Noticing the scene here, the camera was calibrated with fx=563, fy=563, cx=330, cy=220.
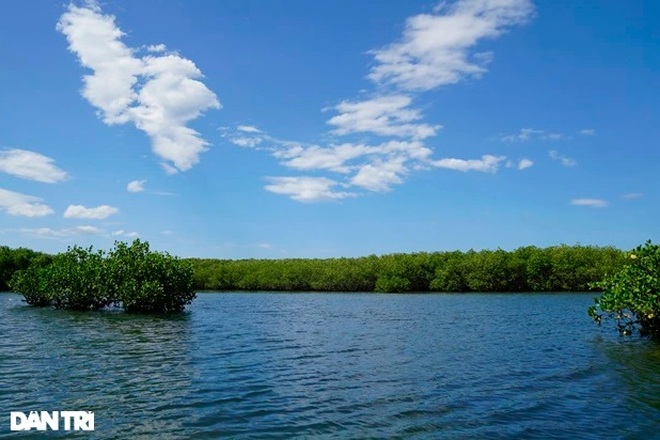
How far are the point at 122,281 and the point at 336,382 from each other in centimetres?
3980

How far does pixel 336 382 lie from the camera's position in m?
21.5

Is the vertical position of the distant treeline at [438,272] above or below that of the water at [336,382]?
above

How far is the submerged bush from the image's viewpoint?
178ft

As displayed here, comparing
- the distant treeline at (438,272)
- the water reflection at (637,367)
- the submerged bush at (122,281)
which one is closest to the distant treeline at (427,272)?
the distant treeline at (438,272)

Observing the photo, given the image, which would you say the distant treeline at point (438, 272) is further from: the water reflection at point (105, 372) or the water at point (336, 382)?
the water at point (336, 382)

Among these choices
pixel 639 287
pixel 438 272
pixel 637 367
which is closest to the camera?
pixel 637 367

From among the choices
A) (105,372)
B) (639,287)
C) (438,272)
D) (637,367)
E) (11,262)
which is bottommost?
(637,367)

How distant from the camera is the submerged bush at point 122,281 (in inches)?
2140

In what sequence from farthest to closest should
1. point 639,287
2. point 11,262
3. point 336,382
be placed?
point 11,262, point 639,287, point 336,382

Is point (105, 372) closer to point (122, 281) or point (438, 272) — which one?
point (122, 281)

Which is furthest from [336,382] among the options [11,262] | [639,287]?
[11,262]

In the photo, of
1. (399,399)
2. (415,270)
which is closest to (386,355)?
(399,399)

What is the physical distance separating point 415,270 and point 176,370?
11736 centimetres

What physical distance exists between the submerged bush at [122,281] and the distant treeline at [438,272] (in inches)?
2349
